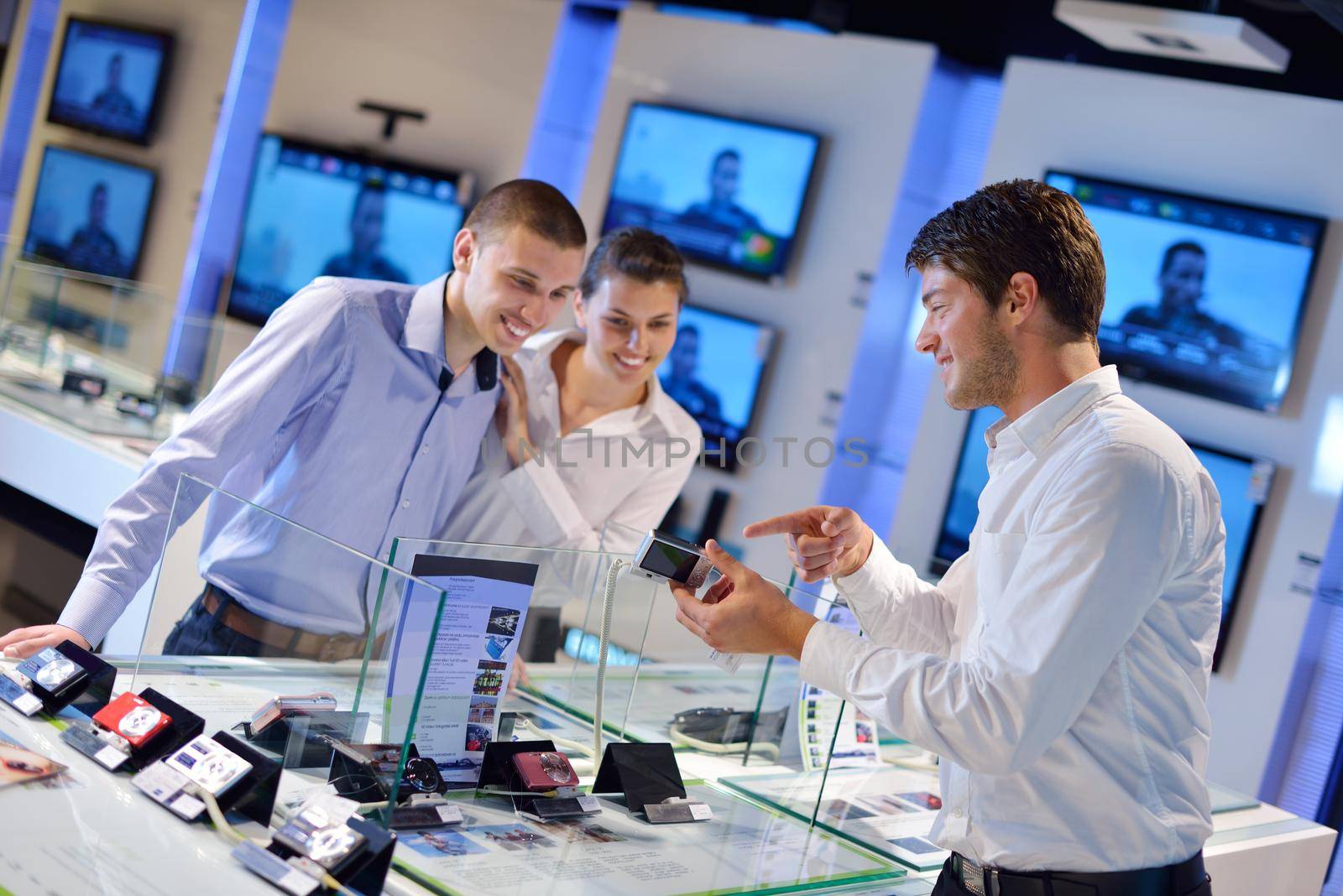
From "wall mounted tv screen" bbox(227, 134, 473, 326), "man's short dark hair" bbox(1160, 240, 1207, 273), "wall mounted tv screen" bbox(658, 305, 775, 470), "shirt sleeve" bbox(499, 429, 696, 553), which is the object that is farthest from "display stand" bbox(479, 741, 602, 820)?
"wall mounted tv screen" bbox(227, 134, 473, 326)

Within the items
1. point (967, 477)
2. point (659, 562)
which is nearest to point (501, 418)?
point (659, 562)

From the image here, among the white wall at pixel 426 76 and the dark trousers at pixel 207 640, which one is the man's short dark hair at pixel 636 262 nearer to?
the dark trousers at pixel 207 640

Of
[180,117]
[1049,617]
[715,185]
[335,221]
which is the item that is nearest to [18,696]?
[1049,617]

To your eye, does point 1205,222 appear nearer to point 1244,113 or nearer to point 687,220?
point 1244,113

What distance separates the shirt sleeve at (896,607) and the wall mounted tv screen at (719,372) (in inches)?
149

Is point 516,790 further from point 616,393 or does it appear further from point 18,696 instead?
point 616,393

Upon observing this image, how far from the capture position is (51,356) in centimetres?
445

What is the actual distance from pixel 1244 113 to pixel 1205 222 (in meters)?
0.44

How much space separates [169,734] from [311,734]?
7.2 inches

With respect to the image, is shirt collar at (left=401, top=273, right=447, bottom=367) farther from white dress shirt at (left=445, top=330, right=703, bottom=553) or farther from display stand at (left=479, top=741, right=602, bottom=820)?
display stand at (left=479, top=741, right=602, bottom=820)

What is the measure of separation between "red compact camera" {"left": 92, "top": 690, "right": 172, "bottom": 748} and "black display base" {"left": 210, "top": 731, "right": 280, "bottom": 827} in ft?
0.48

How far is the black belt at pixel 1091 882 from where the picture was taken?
155 cm

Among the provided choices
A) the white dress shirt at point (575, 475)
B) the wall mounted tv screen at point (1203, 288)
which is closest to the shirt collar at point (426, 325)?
the white dress shirt at point (575, 475)

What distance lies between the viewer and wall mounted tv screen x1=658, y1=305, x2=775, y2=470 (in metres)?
5.85
